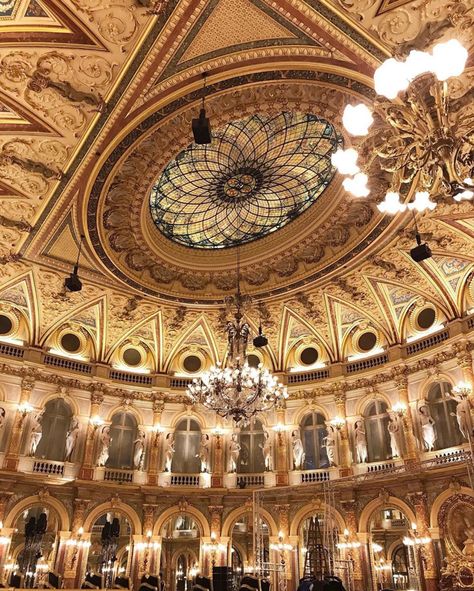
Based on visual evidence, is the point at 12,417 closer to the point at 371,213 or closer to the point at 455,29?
the point at 371,213

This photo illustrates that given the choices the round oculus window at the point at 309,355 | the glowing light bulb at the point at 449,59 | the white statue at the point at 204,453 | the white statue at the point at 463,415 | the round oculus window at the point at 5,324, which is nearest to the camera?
the glowing light bulb at the point at 449,59

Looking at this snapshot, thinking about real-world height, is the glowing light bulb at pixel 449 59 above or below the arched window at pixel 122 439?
above

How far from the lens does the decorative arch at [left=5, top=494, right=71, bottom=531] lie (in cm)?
1548

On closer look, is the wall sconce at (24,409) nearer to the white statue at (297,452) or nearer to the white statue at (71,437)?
the white statue at (71,437)

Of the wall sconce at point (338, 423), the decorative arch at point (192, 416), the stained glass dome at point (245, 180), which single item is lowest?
the wall sconce at point (338, 423)

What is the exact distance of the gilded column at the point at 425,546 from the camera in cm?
1360

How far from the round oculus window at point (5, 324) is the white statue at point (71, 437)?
415 cm

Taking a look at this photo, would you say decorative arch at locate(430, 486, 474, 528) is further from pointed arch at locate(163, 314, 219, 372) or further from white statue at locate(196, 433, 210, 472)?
pointed arch at locate(163, 314, 219, 372)

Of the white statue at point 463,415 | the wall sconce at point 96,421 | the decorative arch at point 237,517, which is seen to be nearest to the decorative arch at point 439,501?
the white statue at point 463,415

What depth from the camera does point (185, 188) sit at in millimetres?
15375

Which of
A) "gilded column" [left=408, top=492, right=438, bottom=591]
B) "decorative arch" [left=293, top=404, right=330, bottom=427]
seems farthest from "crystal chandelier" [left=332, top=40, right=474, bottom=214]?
"decorative arch" [left=293, top=404, right=330, bottom=427]

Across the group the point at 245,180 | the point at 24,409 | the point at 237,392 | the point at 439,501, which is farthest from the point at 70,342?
the point at 439,501

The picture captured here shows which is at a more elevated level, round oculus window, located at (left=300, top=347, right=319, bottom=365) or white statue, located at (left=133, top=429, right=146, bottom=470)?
round oculus window, located at (left=300, top=347, right=319, bottom=365)

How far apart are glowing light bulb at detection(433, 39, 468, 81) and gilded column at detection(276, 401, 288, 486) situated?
1402 cm
